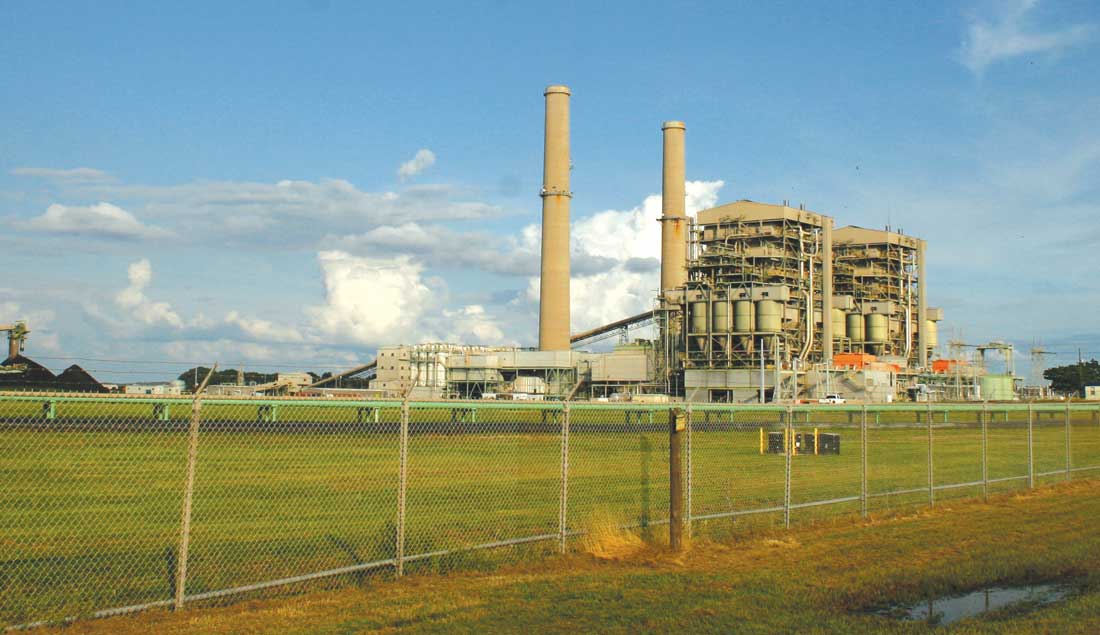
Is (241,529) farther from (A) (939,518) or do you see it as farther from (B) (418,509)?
(A) (939,518)

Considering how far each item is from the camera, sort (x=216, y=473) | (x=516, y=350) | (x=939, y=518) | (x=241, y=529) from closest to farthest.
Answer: (x=241, y=529), (x=939, y=518), (x=216, y=473), (x=516, y=350)

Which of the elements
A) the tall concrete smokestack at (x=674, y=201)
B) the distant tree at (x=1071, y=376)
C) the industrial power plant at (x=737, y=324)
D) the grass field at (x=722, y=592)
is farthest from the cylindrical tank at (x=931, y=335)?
the grass field at (x=722, y=592)

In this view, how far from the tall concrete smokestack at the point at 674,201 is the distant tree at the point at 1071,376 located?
4332 inches

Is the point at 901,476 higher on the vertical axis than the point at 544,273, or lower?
lower

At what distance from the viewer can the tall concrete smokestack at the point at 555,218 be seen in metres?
86.1

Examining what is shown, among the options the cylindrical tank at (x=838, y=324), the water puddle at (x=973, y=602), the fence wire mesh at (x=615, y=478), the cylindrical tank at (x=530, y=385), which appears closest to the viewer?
the water puddle at (x=973, y=602)

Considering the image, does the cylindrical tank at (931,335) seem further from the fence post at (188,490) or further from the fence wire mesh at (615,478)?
the fence post at (188,490)

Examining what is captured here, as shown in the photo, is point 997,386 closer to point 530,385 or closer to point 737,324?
point 737,324

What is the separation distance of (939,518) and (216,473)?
15.4 meters

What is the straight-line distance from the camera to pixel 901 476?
915 inches

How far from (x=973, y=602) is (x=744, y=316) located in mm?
75552

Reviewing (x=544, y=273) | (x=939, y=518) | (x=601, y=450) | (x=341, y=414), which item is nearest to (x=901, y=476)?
(x=939, y=518)

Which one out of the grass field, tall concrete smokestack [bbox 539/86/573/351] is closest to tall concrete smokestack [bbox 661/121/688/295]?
tall concrete smokestack [bbox 539/86/573/351]

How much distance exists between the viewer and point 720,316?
281ft
